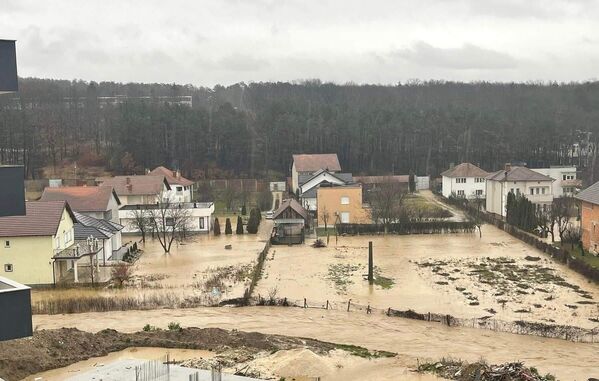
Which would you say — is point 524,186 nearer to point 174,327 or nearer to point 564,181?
point 564,181

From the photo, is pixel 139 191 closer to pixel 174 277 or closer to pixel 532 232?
pixel 174 277

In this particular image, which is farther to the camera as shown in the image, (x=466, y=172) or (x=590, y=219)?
(x=466, y=172)

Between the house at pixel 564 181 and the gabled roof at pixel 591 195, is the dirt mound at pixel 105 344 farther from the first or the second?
the house at pixel 564 181

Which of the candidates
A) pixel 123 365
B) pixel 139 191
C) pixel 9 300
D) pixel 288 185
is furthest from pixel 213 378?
pixel 288 185

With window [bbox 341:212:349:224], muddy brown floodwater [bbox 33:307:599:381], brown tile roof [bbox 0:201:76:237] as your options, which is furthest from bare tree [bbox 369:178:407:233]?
brown tile roof [bbox 0:201:76:237]

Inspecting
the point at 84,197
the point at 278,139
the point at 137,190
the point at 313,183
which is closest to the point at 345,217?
the point at 313,183

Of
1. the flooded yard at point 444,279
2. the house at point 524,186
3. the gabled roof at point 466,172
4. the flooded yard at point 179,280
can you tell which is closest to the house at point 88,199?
the flooded yard at point 179,280
